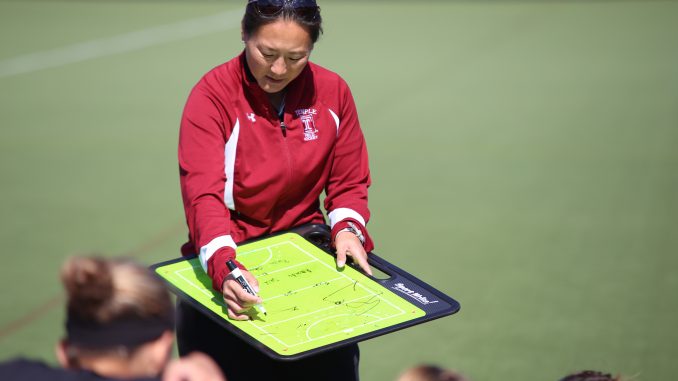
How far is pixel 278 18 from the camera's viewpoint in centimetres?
281

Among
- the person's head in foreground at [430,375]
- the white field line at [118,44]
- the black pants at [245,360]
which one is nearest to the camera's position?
the person's head in foreground at [430,375]

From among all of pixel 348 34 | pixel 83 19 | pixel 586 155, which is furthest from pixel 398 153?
pixel 83 19

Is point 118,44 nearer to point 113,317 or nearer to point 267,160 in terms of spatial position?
point 267,160

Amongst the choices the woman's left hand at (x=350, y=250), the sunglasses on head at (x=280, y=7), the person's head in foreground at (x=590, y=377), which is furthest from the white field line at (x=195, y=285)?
the person's head in foreground at (x=590, y=377)

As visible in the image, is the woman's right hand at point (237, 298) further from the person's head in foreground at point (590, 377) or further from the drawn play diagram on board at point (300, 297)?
the person's head in foreground at point (590, 377)

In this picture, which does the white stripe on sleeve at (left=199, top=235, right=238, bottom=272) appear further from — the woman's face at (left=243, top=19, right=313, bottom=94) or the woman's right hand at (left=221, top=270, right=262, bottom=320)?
the woman's face at (left=243, top=19, right=313, bottom=94)

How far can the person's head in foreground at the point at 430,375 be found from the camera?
86.6 inches

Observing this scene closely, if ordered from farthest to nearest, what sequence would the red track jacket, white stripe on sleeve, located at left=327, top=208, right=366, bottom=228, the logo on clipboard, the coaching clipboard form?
white stripe on sleeve, located at left=327, top=208, right=366, bottom=228 < the red track jacket < the logo on clipboard < the coaching clipboard

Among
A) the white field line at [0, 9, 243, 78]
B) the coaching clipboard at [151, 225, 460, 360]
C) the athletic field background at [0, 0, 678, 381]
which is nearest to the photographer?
the coaching clipboard at [151, 225, 460, 360]

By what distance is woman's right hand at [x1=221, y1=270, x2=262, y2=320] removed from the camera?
8.41 feet

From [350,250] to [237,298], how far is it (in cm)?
51

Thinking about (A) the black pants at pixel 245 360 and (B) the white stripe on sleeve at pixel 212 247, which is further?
(A) the black pants at pixel 245 360

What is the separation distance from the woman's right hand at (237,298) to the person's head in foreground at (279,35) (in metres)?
0.70

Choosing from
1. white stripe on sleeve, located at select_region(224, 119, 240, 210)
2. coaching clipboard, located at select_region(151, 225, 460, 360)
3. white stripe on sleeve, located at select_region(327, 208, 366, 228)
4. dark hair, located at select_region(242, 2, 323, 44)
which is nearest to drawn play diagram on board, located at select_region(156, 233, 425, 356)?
coaching clipboard, located at select_region(151, 225, 460, 360)
